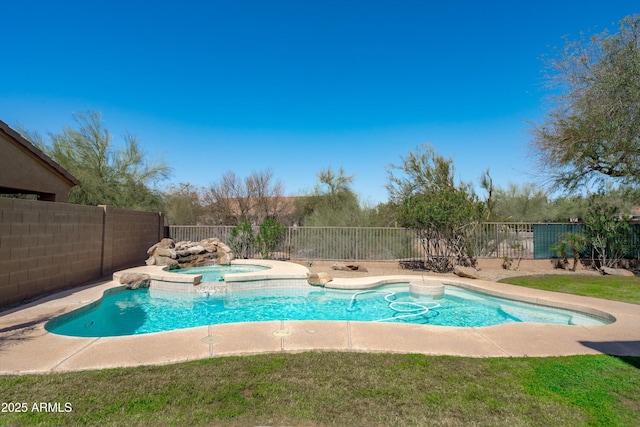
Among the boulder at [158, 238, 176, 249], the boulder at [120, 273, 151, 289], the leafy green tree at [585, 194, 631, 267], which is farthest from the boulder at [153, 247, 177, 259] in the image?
the leafy green tree at [585, 194, 631, 267]

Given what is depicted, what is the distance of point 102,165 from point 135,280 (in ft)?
34.1

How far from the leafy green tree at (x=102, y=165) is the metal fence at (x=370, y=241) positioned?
3866 mm

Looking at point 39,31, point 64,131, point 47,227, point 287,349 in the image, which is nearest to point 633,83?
point 287,349

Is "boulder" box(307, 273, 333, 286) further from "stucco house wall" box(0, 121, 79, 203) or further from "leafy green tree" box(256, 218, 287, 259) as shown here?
"stucco house wall" box(0, 121, 79, 203)

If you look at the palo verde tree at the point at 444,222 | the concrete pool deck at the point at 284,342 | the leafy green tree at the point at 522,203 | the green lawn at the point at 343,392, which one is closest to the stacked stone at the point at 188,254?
the concrete pool deck at the point at 284,342

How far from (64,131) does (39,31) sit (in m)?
6.04

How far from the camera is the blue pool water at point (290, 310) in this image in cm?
629

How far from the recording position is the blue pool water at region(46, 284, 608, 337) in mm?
6293

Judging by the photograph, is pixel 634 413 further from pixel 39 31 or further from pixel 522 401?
pixel 39 31

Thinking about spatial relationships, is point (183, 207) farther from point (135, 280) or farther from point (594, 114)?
point (594, 114)

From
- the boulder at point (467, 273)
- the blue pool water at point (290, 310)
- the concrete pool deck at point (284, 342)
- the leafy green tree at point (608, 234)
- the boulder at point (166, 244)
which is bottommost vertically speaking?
the blue pool water at point (290, 310)

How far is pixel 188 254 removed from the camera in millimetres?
12508

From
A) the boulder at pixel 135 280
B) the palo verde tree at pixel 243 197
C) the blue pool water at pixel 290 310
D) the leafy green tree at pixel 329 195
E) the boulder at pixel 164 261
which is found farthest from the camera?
the leafy green tree at pixel 329 195

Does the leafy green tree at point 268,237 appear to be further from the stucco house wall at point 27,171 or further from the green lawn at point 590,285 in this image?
the green lawn at point 590,285
